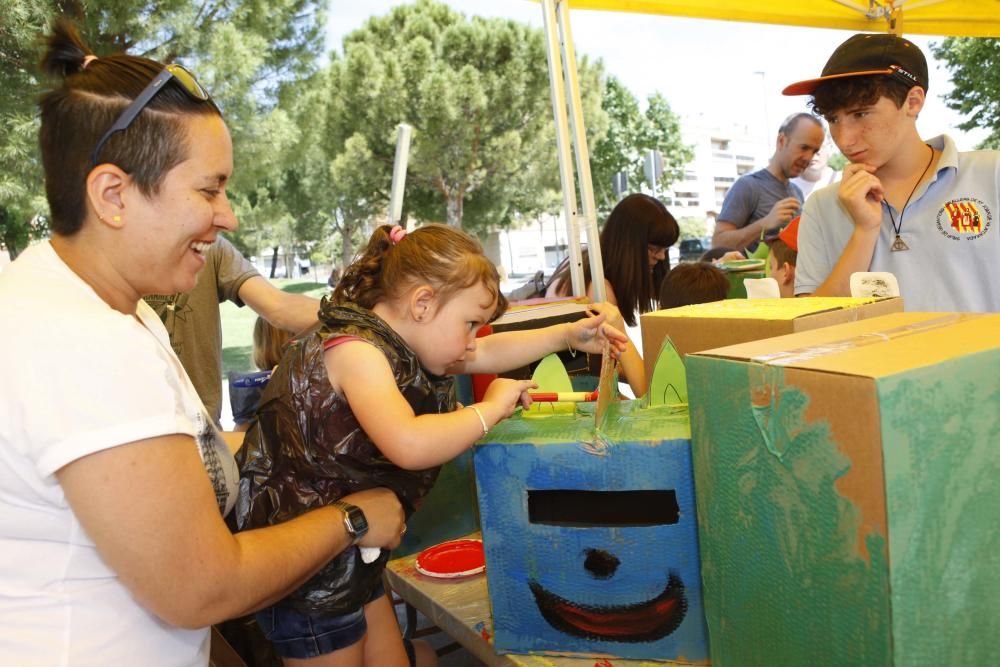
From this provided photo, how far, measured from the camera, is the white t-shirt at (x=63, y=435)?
701 mm

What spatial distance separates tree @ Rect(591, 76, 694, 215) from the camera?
13047mm

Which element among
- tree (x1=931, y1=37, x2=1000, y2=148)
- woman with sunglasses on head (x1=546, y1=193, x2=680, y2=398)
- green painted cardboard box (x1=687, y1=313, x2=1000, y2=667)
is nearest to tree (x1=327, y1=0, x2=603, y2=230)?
tree (x1=931, y1=37, x2=1000, y2=148)

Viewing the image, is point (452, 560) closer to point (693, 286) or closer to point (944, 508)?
point (944, 508)

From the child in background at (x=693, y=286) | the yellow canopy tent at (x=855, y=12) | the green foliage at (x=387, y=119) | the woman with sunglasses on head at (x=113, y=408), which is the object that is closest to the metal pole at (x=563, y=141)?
the child in background at (x=693, y=286)

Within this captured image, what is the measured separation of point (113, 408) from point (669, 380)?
738 millimetres

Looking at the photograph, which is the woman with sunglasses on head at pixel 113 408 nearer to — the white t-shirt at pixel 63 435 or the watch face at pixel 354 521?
the white t-shirt at pixel 63 435

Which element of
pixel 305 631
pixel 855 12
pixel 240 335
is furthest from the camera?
pixel 240 335

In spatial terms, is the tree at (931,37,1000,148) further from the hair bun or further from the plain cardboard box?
the hair bun

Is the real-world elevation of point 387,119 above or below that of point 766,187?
above

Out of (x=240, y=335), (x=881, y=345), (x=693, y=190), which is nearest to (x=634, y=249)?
(x=881, y=345)

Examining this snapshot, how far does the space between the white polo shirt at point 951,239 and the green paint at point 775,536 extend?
107 cm

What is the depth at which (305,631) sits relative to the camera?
1.18m

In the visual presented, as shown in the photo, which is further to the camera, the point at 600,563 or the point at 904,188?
the point at 904,188

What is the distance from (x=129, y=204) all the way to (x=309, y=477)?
21.1 inches
